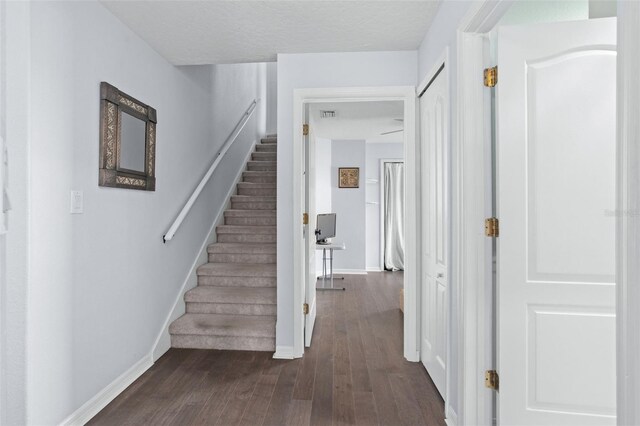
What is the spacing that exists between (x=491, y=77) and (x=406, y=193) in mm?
1213

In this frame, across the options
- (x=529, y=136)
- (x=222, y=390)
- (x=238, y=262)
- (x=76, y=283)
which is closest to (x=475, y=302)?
(x=529, y=136)

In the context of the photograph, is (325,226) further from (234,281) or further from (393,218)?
(234,281)

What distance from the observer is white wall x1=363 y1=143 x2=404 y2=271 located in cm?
664

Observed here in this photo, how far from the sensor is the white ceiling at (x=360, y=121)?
4.05 metres

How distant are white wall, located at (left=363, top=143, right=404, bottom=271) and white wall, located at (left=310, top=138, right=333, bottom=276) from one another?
79 cm

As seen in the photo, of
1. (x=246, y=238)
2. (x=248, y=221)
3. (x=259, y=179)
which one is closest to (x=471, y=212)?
(x=246, y=238)

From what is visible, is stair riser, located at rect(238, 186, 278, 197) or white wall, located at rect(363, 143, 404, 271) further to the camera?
white wall, located at rect(363, 143, 404, 271)

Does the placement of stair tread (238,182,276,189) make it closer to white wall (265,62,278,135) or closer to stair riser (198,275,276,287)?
stair riser (198,275,276,287)

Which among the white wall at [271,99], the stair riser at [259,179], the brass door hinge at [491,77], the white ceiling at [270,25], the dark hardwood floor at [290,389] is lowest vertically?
the dark hardwood floor at [290,389]

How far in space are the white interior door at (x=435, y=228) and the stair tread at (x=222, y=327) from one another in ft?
4.03

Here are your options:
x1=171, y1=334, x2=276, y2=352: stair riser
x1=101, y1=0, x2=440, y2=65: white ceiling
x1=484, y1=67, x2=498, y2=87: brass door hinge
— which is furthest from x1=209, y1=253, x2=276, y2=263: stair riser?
x1=484, y1=67, x2=498, y2=87: brass door hinge

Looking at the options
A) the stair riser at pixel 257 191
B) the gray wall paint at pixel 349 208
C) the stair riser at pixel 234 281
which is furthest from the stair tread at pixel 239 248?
the gray wall paint at pixel 349 208

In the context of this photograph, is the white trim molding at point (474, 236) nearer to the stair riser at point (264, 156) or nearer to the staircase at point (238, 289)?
the staircase at point (238, 289)

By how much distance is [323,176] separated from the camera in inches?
250
